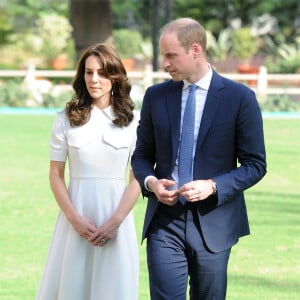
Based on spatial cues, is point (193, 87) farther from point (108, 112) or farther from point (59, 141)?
point (59, 141)

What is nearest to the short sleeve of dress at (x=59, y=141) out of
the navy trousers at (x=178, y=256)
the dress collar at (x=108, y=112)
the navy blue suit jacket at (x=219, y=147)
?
the dress collar at (x=108, y=112)

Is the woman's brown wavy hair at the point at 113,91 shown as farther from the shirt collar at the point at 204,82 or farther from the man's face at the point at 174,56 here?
the man's face at the point at 174,56

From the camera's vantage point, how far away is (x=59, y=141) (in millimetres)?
6551

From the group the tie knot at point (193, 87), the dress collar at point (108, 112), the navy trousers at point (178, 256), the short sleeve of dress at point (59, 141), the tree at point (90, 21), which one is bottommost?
the tree at point (90, 21)

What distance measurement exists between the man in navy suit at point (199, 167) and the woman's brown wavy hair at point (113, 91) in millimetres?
872

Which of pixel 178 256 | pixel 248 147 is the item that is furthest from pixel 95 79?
pixel 178 256

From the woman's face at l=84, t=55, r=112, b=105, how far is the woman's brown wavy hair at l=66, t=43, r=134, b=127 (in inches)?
1.0

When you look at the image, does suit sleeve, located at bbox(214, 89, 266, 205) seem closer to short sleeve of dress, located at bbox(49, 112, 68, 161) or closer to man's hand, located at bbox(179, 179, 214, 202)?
man's hand, located at bbox(179, 179, 214, 202)

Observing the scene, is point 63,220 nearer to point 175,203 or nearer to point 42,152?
point 175,203

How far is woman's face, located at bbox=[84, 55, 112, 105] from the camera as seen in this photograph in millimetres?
6457

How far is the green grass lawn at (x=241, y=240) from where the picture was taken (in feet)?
30.6

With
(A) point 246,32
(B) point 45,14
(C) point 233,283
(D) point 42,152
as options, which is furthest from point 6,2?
(C) point 233,283

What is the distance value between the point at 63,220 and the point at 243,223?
1253 millimetres

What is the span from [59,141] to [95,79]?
1.42 feet
